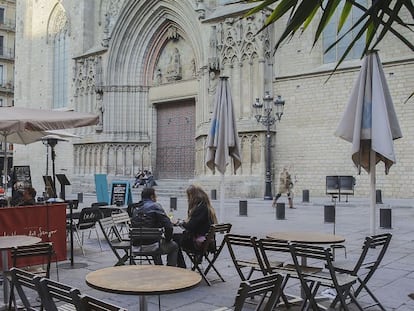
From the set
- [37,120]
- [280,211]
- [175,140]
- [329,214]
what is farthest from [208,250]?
[175,140]

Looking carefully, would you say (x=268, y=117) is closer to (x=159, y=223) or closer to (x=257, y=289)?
(x=159, y=223)

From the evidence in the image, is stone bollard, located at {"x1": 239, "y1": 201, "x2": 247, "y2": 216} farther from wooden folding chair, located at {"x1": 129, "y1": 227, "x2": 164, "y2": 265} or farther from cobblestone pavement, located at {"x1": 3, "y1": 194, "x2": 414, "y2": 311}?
wooden folding chair, located at {"x1": 129, "y1": 227, "x2": 164, "y2": 265}

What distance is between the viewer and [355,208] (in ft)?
55.1

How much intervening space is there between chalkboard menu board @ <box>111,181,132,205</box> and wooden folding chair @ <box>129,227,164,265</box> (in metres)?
7.50

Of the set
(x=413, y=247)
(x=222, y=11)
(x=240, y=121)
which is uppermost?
(x=222, y=11)

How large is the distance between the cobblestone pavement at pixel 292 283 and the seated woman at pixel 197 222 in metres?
0.55

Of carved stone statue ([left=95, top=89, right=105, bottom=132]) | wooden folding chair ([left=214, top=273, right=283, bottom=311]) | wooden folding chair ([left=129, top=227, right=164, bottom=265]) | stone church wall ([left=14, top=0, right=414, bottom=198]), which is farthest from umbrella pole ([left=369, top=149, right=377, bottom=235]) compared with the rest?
carved stone statue ([left=95, top=89, right=105, bottom=132])

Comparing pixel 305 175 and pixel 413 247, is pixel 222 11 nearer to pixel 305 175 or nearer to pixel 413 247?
pixel 305 175

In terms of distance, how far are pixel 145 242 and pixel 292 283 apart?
76.8 inches

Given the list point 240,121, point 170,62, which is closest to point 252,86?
point 240,121

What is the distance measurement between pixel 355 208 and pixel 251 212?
3975 millimetres

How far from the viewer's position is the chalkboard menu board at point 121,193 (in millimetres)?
13820

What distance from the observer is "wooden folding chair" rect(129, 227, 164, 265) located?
600cm

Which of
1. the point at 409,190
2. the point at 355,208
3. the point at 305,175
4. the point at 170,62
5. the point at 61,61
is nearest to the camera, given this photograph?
the point at 355,208
